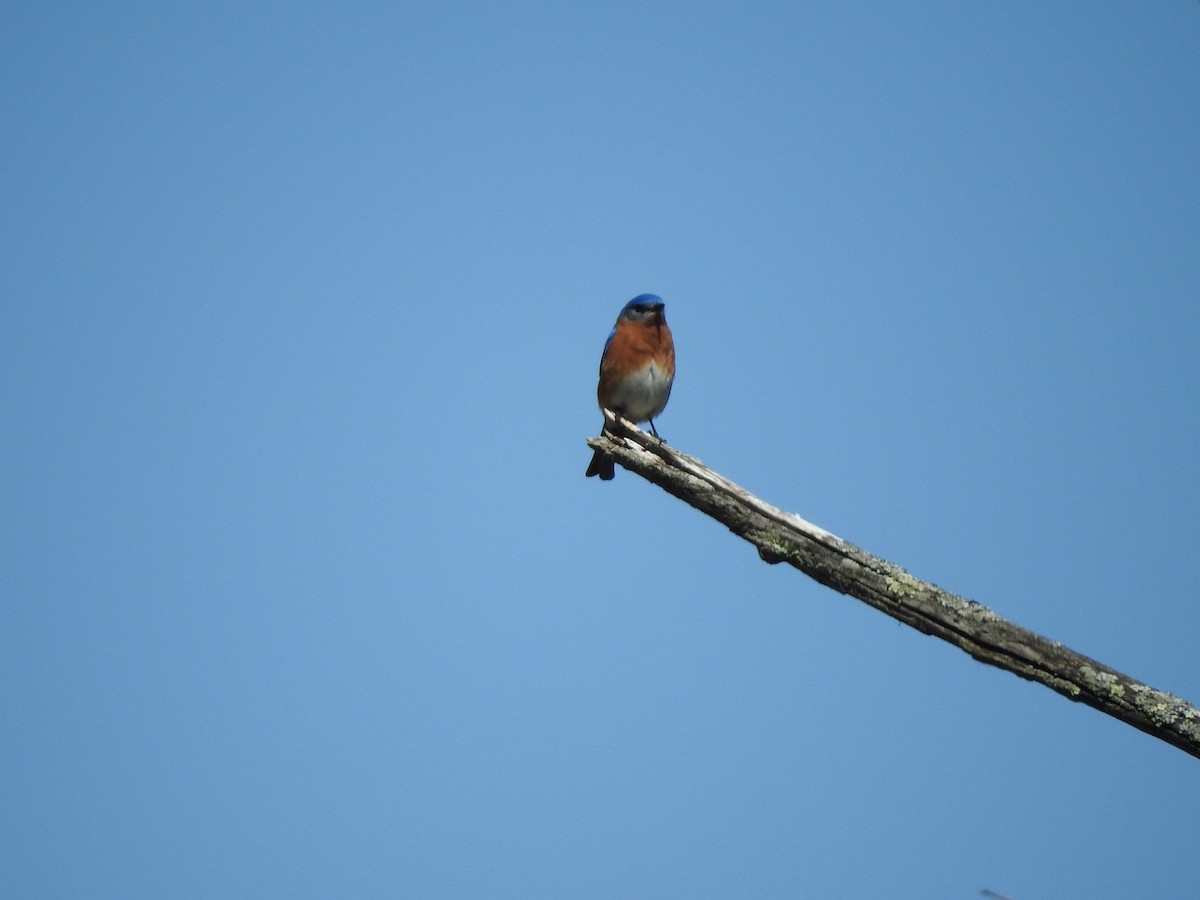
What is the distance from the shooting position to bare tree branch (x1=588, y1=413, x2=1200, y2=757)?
391cm

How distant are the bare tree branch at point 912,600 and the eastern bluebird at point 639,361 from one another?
4153mm

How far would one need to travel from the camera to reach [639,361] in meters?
9.88

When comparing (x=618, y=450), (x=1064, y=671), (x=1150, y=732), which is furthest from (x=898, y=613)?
(x=618, y=450)

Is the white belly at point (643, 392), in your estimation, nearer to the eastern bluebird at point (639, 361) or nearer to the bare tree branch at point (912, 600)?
the eastern bluebird at point (639, 361)

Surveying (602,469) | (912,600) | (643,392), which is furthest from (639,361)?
(912,600)

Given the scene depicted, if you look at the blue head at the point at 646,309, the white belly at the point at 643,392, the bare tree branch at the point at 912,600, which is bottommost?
the bare tree branch at the point at 912,600

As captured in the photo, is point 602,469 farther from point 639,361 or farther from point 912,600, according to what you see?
point 912,600

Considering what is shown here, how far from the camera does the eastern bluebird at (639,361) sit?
991 cm

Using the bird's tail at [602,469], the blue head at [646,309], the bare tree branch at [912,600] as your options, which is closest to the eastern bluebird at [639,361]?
the blue head at [646,309]

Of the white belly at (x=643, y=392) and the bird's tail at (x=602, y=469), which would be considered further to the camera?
the white belly at (x=643, y=392)

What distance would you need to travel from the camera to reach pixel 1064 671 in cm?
403

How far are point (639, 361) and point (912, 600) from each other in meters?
5.72

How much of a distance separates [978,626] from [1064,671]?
36 cm

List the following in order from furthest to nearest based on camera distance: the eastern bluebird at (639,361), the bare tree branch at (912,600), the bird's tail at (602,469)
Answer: the eastern bluebird at (639,361) → the bird's tail at (602,469) → the bare tree branch at (912,600)
